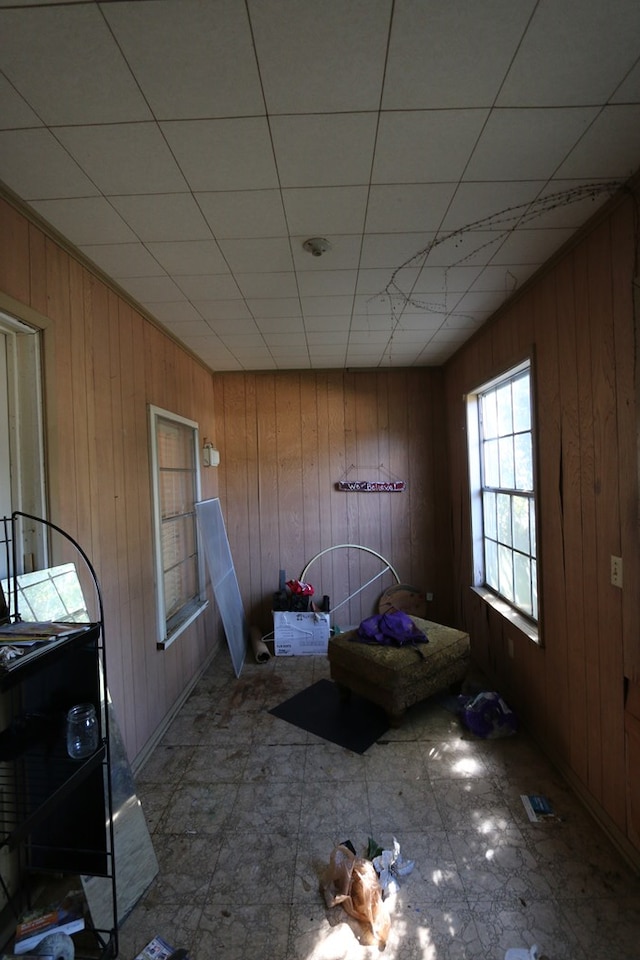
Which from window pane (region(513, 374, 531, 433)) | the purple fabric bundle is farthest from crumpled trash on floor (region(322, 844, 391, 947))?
window pane (region(513, 374, 531, 433))

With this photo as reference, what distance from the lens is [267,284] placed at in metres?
2.14

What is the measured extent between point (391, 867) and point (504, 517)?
209 cm

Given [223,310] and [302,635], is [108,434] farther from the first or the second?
[302,635]

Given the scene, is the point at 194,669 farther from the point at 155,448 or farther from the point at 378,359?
the point at 378,359

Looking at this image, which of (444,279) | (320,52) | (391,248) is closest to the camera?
(320,52)

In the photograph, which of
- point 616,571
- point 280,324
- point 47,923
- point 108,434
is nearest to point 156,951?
point 47,923

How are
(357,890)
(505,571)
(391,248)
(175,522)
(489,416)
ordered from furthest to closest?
(489,416), (175,522), (505,571), (391,248), (357,890)

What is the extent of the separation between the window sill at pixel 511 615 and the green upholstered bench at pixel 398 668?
A: 33cm

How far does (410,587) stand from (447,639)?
120 cm

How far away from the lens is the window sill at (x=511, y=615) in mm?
2318

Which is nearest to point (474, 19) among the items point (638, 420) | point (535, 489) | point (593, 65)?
point (593, 65)

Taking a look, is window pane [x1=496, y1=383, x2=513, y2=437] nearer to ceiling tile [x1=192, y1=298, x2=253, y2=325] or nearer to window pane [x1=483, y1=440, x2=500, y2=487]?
window pane [x1=483, y1=440, x2=500, y2=487]

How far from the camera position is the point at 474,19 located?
0.91 metres

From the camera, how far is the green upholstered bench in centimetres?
236
